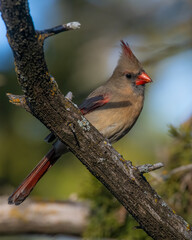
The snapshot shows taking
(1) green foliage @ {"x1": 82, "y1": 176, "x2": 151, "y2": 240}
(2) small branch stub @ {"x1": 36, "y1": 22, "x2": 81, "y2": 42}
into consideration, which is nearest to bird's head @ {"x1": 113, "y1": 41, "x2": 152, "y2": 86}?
(1) green foliage @ {"x1": 82, "y1": 176, "x2": 151, "y2": 240}

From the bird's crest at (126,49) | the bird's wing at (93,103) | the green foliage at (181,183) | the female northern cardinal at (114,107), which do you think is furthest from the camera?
the bird's crest at (126,49)

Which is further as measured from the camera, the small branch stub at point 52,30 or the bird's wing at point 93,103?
the bird's wing at point 93,103

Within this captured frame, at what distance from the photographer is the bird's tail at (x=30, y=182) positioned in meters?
3.24

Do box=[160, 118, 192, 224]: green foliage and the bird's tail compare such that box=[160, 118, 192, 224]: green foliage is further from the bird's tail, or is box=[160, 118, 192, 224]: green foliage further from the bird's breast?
the bird's tail

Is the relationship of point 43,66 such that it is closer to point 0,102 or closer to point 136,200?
point 136,200

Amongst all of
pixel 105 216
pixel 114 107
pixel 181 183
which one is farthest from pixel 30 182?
pixel 181 183

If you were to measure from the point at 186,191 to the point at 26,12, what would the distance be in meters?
2.60

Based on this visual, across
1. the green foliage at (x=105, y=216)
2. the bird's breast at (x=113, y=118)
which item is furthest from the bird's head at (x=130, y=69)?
the green foliage at (x=105, y=216)

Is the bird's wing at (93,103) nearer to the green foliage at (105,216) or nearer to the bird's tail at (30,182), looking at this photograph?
the bird's tail at (30,182)

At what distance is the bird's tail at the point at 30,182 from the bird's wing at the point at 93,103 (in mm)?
484

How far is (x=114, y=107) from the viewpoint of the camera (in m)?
3.72

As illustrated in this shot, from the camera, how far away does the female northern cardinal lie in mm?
3539

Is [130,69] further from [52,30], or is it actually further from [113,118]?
[52,30]

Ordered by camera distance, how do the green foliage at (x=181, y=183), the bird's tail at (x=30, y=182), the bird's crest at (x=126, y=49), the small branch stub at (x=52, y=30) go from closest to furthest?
the small branch stub at (x=52, y=30) < the bird's tail at (x=30, y=182) < the green foliage at (x=181, y=183) < the bird's crest at (x=126, y=49)
